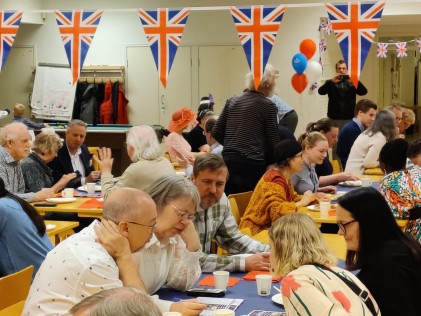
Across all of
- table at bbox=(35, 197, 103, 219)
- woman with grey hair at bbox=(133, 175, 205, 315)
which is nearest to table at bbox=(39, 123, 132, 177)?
table at bbox=(35, 197, 103, 219)

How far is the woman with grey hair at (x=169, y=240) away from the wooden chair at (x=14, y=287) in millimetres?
550

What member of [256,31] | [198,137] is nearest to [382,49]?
[198,137]

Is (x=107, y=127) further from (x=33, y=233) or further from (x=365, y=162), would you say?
(x=33, y=233)

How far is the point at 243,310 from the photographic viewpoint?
320 centimetres

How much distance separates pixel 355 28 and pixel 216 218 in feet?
10.3

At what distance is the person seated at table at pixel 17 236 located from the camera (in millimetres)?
4062

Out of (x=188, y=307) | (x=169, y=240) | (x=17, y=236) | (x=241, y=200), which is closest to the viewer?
(x=188, y=307)

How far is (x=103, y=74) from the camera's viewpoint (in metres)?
13.6

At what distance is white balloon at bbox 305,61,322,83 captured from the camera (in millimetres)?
11625

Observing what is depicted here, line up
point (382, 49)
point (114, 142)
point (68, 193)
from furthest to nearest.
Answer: point (382, 49)
point (114, 142)
point (68, 193)

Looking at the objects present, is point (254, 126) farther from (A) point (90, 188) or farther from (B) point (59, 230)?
(B) point (59, 230)

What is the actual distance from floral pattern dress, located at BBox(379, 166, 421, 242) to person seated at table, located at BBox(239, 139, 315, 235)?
72 centimetres

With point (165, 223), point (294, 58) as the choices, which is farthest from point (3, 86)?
point (165, 223)

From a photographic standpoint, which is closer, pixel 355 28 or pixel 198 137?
pixel 355 28
